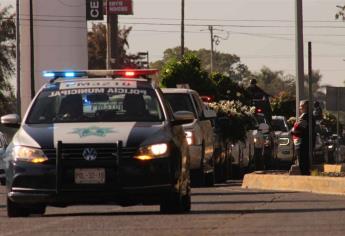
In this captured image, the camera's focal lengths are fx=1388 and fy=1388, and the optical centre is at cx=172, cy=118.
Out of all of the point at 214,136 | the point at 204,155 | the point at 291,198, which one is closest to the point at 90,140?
the point at 291,198

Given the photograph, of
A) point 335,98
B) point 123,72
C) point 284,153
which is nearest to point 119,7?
point 284,153

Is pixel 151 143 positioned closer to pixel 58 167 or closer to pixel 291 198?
pixel 58 167

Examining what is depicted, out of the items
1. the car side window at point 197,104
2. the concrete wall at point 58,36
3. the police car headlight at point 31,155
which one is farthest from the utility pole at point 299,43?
the concrete wall at point 58,36

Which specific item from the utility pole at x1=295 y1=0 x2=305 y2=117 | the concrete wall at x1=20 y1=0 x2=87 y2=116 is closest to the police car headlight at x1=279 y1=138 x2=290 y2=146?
the utility pole at x1=295 y1=0 x2=305 y2=117

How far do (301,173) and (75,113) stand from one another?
420 inches

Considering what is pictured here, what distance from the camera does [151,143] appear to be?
1616 cm

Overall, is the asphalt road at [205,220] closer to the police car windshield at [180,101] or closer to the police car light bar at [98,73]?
the police car light bar at [98,73]

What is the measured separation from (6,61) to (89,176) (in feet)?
258

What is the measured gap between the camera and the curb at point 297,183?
886 inches

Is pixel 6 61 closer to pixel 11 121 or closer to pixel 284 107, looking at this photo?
pixel 284 107

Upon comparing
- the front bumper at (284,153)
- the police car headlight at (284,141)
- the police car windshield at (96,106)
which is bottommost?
the front bumper at (284,153)

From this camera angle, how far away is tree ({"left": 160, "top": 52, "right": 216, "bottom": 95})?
4697 cm

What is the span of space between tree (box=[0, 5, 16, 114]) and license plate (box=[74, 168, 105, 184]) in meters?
77.4

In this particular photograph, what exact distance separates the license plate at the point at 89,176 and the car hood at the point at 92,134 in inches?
13.6
